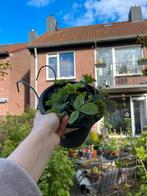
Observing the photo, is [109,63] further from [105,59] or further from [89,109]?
[89,109]

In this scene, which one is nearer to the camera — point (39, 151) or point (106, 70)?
point (39, 151)

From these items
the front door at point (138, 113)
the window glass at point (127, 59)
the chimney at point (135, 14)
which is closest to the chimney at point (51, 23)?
the chimney at point (135, 14)

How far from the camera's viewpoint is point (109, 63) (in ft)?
48.6

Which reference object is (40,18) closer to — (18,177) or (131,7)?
(131,7)

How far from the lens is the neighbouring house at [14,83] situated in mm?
16438

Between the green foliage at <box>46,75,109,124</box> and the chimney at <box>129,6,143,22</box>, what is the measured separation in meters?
18.1

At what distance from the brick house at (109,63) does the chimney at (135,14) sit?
1839 mm

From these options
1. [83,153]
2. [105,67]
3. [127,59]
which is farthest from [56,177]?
[127,59]

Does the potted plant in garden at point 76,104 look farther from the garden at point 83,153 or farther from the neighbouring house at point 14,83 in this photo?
the neighbouring house at point 14,83

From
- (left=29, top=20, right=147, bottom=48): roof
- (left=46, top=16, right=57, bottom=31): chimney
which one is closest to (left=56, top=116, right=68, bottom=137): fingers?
(left=29, top=20, right=147, bottom=48): roof

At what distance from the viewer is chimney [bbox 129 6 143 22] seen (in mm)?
18025

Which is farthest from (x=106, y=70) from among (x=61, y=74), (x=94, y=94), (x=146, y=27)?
(x=94, y=94)

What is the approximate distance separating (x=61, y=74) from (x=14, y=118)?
5.94 metres

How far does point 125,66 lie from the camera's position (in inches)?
571
